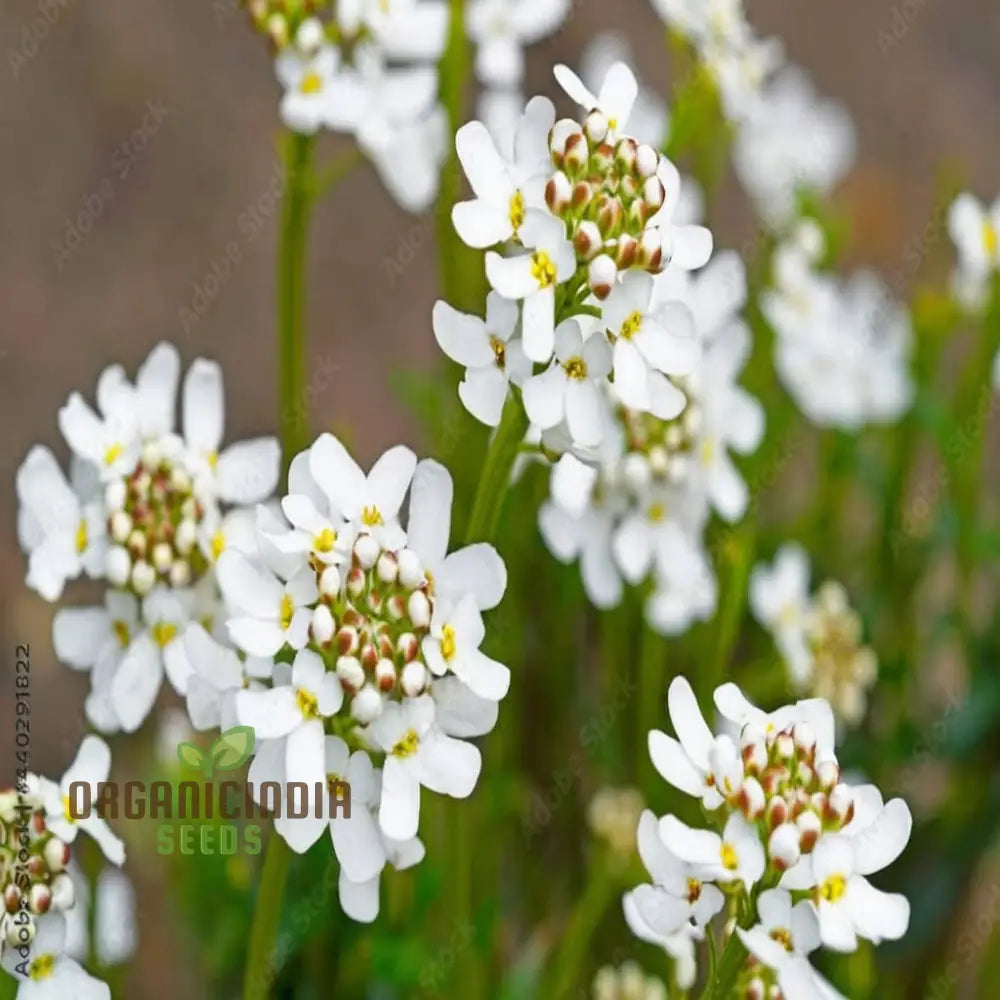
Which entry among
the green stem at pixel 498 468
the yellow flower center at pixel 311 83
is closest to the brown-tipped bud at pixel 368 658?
the green stem at pixel 498 468

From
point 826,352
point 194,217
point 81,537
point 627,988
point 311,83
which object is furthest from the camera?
point 194,217

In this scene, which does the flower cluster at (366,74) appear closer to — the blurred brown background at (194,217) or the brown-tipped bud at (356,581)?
the brown-tipped bud at (356,581)

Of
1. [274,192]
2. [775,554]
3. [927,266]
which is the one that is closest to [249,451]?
[775,554]

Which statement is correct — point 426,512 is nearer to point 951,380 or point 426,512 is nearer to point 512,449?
point 512,449

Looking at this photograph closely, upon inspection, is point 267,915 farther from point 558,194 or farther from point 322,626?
point 558,194

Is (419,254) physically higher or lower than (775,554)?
higher

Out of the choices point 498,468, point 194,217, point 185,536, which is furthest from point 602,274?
point 194,217

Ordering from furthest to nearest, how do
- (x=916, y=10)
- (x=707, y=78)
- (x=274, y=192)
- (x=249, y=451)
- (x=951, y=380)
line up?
(x=916, y=10) < (x=274, y=192) < (x=951, y=380) < (x=707, y=78) < (x=249, y=451)

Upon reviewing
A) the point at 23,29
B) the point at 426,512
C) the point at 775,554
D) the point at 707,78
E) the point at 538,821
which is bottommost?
the point at 538,821
